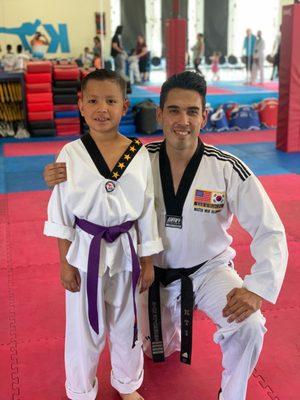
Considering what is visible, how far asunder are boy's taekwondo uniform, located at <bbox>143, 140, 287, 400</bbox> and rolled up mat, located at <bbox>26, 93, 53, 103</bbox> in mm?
7398

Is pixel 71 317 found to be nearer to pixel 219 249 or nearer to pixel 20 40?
pixel 219 249

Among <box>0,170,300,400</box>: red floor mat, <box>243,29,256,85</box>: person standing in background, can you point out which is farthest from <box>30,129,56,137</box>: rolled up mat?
<box>243,29,256,85</box>: person standing in background

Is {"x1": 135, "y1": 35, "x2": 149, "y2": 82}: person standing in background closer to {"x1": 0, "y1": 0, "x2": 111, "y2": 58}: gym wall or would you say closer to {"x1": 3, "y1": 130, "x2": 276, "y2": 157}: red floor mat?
{"x1": 0, "y1": 0, "x2": 111, "y2": 58}: gym wall

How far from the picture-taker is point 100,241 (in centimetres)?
204

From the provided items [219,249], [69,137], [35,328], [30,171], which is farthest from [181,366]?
[69,137]

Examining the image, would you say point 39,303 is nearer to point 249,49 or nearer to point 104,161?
point 104,161

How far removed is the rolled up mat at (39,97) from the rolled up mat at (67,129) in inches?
24.3

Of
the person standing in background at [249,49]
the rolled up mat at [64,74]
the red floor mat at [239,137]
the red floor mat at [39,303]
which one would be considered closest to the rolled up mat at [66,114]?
the rolled up mat at [64,74]

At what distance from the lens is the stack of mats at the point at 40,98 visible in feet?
30.3

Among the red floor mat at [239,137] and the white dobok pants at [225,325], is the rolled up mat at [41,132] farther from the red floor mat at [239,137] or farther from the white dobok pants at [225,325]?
the white dobok pants at [225,325]

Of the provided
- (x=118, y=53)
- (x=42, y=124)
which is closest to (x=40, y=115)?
(x=42, y=124)

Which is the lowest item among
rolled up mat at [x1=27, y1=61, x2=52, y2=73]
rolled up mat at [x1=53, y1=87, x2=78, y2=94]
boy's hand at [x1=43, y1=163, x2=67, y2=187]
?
rolled up mat at [x1=53, y1=87, x2=78, y2=94]

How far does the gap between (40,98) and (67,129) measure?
853 mm

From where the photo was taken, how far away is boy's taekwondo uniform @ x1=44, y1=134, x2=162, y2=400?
2.00m
